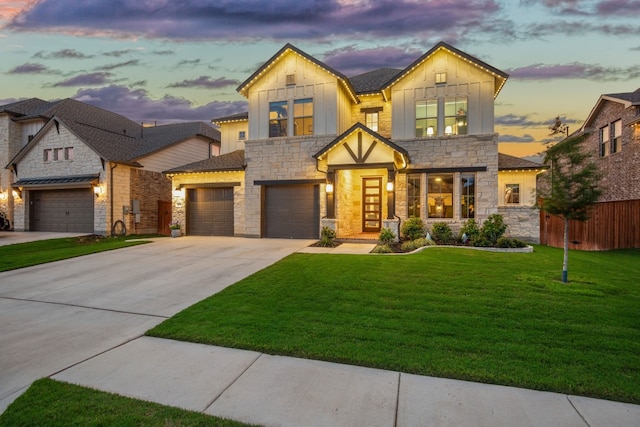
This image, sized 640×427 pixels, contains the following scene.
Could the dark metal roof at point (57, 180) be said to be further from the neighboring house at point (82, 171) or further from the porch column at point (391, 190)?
the porch column at point (391, 190)

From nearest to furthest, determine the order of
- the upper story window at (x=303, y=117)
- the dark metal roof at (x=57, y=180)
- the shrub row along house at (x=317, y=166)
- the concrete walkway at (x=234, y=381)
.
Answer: the concrete walkway at (x=234, y=381)
the shrub row along house at (x=317, y=166)
the upper story window at (x=303, y=117)
the dark metal roof at (x=57, y=180)

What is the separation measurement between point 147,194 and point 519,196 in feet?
71.1

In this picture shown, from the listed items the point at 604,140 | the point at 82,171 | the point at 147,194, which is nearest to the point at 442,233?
the point at 604,140

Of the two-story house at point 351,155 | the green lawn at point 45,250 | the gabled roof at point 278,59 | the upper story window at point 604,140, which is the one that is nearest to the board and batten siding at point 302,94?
the two-story house at point 351,155

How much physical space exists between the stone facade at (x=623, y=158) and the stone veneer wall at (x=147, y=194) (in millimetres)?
24780

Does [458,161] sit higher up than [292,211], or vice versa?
[458,161]

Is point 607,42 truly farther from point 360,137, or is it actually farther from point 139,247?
point 139,247

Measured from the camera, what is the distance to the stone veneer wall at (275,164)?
14617 mm

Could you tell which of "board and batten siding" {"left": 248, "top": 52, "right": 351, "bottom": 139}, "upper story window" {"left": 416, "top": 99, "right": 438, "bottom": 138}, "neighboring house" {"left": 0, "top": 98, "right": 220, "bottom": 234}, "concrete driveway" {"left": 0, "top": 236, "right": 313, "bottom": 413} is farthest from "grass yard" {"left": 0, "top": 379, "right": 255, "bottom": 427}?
"neighboring house" {"left": 0, "top": 98, "right": 220, "bottom": 234}

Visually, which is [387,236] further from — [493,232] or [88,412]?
[88,412]

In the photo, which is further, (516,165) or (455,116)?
(516,165)

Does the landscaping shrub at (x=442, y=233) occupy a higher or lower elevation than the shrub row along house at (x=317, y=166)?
lower

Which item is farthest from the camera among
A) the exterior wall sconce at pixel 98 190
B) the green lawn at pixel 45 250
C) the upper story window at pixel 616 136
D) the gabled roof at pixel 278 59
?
the exterior wall sconce at pixel 98 190

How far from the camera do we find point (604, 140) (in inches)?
748
